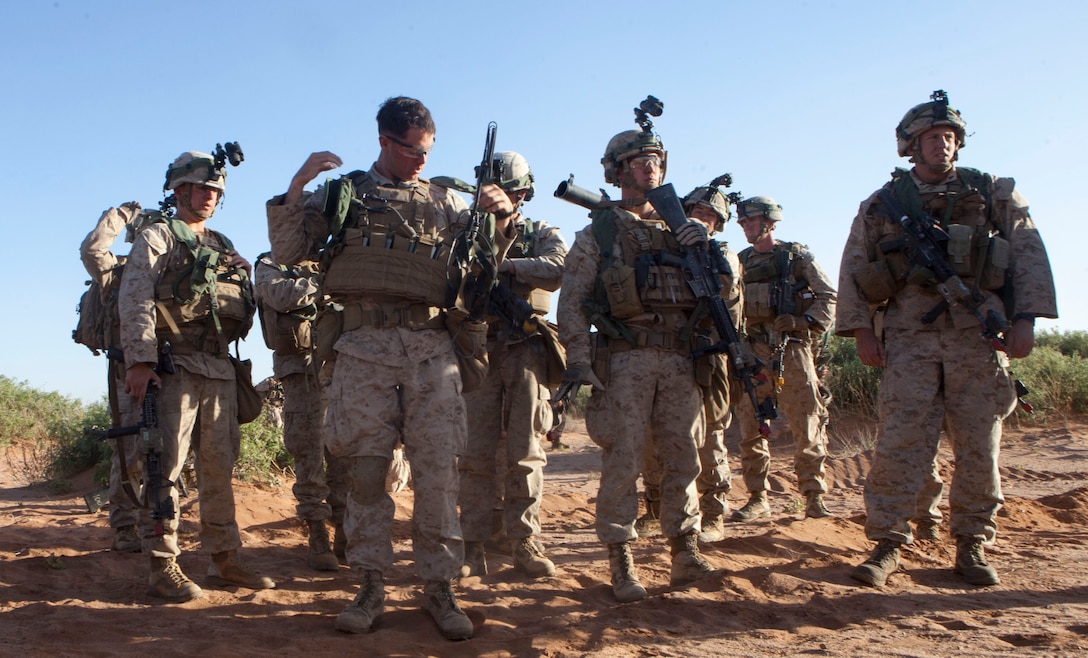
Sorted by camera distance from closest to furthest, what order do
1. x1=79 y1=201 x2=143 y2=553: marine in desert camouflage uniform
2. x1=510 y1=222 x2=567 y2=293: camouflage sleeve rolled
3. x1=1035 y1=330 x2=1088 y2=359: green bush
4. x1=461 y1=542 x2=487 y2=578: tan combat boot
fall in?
x1=461 y1=542 x2=487 y2=578: tan combat boot
x1=510 y1=222 x2=567 y2=293: camouflage sleeve rolled
x1=79 y1=201 x2=143 y2=553: marine in desert camouflage uniform
x1=1035 y1=330 x2=1088 y2=359: green bush

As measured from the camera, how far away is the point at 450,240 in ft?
14.4

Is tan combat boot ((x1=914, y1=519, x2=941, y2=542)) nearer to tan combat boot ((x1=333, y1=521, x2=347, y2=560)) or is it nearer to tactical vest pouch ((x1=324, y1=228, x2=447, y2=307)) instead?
tactical vest pouch ((x1=324, y1=228, x2=447, y2=307))

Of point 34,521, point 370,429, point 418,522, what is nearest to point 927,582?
point 418,522

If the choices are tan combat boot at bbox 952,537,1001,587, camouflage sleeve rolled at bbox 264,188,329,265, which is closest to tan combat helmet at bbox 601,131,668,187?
camouflage sleeve rolled at bbox 264,188,329,265

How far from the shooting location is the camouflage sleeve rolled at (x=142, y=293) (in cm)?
478

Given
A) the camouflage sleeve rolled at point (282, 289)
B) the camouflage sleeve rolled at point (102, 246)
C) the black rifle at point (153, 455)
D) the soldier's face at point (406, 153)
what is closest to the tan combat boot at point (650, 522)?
the camouflage sleeve rolled at point (282, 289)

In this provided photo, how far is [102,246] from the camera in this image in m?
6.86

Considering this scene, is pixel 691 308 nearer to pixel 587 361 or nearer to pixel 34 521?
pixel 587 361

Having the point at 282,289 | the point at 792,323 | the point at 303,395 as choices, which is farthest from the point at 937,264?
the point at 303,395

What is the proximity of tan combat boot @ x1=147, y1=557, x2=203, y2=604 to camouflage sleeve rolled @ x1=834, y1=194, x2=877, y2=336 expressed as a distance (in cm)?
392

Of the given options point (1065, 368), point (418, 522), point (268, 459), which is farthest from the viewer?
point (1065, 368)

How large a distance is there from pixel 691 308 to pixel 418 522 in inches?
76.4

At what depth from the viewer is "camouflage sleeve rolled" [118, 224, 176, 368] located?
478cm

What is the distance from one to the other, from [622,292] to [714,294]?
1.71 ft
